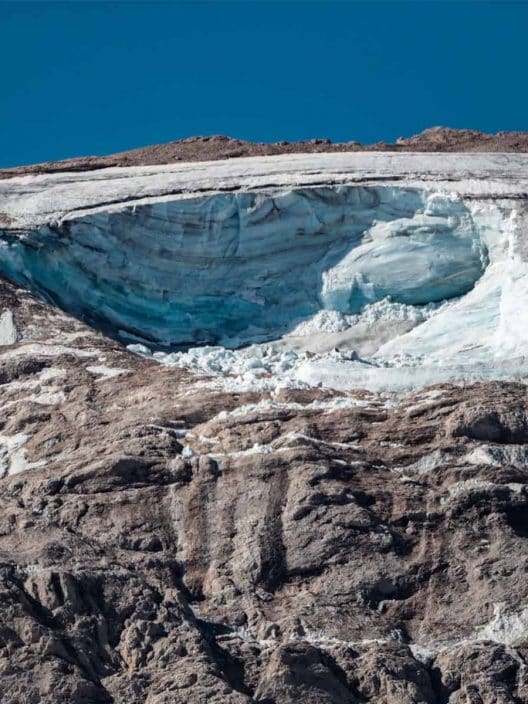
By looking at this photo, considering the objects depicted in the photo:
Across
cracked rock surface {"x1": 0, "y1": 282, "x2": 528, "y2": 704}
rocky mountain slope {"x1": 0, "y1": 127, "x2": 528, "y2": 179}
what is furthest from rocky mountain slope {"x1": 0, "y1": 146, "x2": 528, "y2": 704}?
rocky mountain slope {"x1": 0, "y1": 127, "x2": 528, "y2": 179}

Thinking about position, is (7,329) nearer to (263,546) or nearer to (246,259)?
(246,259)

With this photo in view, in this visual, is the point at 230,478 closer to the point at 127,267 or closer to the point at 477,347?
the point at 477,347

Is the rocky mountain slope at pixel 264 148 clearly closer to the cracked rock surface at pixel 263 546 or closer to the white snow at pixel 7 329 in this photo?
the white snow at pixel 7 329

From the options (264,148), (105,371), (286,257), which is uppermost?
(264,148)

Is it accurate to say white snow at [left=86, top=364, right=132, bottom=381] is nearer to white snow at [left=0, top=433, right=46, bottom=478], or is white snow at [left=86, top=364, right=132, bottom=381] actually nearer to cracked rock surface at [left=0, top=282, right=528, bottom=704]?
cracked rock surface at [left=0, top=282, right=528, bottom=704]

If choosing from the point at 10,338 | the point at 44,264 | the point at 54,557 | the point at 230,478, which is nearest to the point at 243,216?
the point at 44,264

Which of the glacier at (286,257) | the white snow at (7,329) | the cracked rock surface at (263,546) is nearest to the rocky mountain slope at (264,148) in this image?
the glacier at (286,257)

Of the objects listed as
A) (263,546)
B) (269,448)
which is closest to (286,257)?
(269,448)
